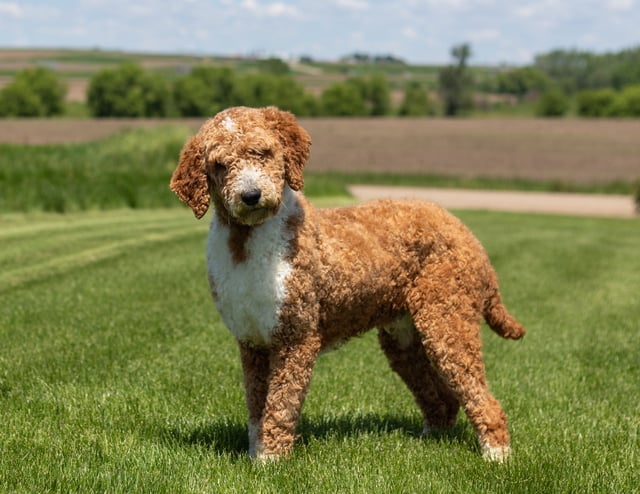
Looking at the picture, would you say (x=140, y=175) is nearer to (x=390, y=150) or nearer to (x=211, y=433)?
(x=211, y=433)

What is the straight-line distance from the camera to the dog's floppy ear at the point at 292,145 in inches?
175

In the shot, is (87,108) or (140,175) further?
(87,108)

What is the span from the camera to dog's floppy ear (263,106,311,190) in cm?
445

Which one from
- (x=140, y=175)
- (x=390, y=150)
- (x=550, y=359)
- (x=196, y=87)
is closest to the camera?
(x=550, y=359)

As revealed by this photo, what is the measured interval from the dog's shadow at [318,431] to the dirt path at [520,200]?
2327cm

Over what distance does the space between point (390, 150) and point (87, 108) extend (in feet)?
125

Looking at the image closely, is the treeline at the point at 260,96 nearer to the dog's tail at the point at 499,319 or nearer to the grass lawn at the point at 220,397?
the grass lawn at the point at 220,397

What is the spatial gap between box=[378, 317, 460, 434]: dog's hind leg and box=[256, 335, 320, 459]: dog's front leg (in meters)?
1.01

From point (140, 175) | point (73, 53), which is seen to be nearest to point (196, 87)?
point (140, 175)

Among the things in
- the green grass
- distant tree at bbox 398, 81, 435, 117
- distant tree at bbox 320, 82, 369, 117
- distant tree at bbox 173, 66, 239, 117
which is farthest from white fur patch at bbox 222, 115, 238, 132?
distant tree at bbox 398, 81, 435, 117

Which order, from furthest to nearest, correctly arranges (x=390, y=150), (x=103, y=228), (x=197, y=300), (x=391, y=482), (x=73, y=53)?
(x=73, y=53) → (x=390, y=150) → (x=103, y=228) → (x=197, y=300) → (x=391, y=482)

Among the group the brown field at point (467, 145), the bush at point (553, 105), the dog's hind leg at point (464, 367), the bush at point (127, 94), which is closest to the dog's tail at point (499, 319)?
the dog's hind leg at point (464, 367)

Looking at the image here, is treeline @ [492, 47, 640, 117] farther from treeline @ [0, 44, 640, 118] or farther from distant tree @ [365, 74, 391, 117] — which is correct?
distant tree @ [365, 74, 391, 117]

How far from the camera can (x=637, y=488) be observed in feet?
14.7
